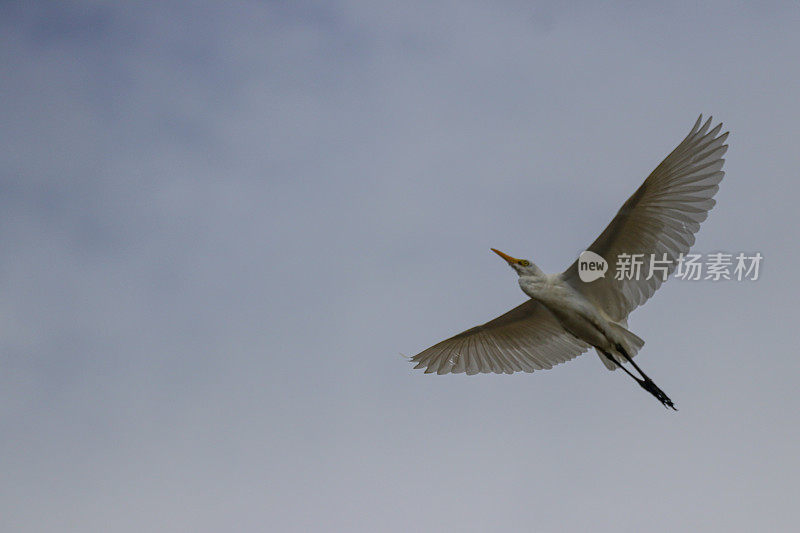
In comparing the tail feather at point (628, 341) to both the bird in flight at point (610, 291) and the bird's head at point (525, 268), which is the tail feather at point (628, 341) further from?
the bird's head at point (525, 268)

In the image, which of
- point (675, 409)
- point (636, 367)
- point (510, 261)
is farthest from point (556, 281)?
point (675, 409)

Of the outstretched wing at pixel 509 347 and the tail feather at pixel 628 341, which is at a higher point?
the outstretched wing at pixel 509 347

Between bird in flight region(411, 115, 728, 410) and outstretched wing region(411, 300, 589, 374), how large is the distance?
0.02 metres

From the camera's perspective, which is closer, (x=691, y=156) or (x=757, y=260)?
(x=691, y=156)

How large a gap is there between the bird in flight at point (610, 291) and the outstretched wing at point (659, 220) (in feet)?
0.04

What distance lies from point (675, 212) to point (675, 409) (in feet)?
8.94

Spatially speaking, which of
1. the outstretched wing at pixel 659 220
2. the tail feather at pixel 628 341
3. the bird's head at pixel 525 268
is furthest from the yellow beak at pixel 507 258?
the tail feather at pixel 628 341

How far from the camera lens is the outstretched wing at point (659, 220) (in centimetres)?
1033

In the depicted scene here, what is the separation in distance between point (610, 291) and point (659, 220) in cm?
131

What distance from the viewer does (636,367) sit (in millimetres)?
11141

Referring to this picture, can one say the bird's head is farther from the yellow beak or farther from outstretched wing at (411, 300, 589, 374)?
outstretched wing at (411, 300, 589, 374)

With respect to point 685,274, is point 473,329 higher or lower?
higher

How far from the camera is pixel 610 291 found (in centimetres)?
1157

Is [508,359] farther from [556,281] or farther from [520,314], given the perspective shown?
[556,281]
